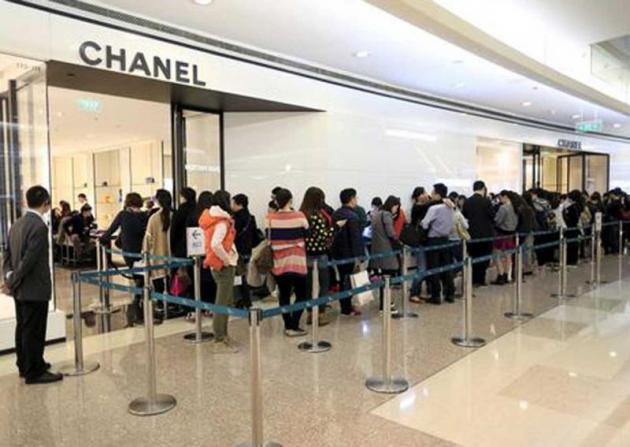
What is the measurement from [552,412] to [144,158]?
478 inches

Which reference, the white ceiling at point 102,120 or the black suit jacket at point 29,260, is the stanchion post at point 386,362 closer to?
the black suit jacket at point 29,260

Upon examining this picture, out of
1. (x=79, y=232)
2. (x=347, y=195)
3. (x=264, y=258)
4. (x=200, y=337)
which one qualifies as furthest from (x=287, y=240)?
(x=79, y=232)

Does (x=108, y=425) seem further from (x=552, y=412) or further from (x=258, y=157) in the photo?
(x=258, y=157)

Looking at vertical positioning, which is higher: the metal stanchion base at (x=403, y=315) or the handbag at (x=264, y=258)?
the handbag at (x=264, y=258)

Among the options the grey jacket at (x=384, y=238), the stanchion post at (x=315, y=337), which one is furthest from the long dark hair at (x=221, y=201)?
the grey jacket at (x=384, y=238)

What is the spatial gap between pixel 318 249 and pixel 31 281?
2604mm

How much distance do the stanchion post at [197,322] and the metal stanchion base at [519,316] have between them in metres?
3.39

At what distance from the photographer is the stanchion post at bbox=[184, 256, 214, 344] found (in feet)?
16.4

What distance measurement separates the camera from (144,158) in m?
13.4

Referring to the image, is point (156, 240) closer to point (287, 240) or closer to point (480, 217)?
point (287, 240)

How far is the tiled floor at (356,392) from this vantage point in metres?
3.05

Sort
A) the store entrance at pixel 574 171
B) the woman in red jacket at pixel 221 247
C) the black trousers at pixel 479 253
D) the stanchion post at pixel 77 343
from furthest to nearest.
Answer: the store entrance at pixel 574 171
the black trousers at pixel 479 253
the woman in red jacket at pixel 221 247
the stanchion post at pixel 77 343

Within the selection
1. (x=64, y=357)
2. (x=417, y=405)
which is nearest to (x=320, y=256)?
(x=417, y=405)

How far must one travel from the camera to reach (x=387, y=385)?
12.3ft
